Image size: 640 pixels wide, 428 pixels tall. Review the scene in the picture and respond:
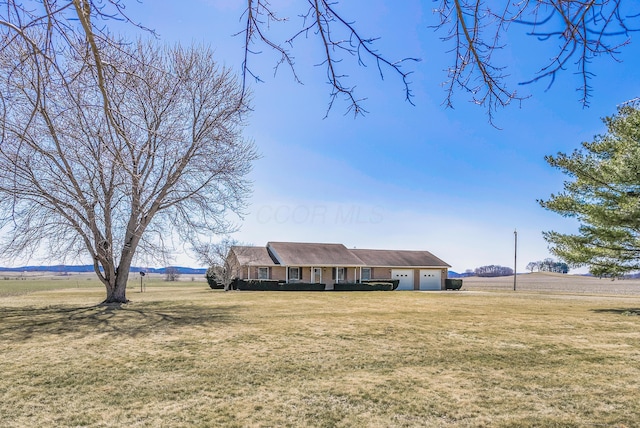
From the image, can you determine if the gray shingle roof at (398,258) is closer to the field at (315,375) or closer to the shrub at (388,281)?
the shrub at (388,281)

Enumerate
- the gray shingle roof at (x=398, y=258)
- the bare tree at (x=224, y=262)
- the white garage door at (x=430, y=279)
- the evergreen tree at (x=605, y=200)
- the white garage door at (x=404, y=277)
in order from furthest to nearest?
1. the white garage door at (x=430, y=279)
2. the gray shingle roof at (x=398, y=258)
3. the white garage door at (x=404, y=277)
4. the bare tree at (x=224, y=262)
5. the evergreen tree at (x=605, y=200)

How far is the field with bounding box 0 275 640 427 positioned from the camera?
178 inches

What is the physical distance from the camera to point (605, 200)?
1761 cm

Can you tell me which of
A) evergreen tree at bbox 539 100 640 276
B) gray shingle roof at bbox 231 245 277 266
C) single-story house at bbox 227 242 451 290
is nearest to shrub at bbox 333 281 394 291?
single-story house at bbox 227 242 451 290

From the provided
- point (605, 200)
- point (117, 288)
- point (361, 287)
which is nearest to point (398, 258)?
point (361, 287)

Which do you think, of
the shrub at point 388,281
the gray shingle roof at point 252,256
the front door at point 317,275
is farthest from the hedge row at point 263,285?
the shrub at point 388,281

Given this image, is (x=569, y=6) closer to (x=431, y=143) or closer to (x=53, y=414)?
(x=53, y=414)

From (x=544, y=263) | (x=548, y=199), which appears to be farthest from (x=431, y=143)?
(x=544, y=263)

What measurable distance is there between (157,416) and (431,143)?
44.7ft

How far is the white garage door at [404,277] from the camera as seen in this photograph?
39.8 meters

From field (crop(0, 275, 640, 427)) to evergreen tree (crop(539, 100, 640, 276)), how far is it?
6970 mm

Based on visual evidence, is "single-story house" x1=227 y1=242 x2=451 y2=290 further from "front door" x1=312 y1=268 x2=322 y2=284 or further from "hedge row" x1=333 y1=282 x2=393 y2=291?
"hedge row" x1=333 y1=282 x2=393 y2=291

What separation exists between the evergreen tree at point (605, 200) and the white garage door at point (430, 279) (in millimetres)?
21656

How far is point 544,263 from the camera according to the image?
111 meters
